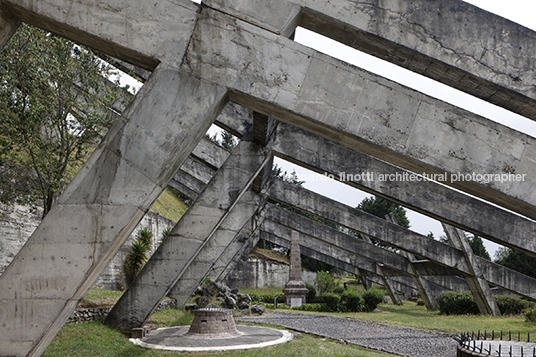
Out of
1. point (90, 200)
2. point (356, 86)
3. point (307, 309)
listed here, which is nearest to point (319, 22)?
point (356, 86)

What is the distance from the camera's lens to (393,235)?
14.4 meters

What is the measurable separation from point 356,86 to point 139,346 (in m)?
7.18

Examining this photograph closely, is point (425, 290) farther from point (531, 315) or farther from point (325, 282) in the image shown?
point (325, 282)

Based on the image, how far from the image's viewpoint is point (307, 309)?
880 inches

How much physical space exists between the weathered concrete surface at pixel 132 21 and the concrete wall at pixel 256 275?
25352 mm

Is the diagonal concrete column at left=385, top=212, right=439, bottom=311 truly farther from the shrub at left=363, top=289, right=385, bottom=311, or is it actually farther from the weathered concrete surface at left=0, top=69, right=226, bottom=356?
the weathered concrete surface at left=0, top=69, right=226, bottom=356

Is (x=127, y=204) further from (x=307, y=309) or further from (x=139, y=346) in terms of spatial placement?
(x=307, y=309)

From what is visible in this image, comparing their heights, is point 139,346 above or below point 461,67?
below

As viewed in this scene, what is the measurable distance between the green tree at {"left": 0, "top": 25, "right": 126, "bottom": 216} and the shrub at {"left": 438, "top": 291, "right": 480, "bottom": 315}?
16.1 meters

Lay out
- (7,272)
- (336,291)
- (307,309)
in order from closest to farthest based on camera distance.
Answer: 1. (7,272)
2. (307,309)
3. (336,291)

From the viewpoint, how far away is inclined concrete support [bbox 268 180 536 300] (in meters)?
13.3

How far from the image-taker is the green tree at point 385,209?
43.8 m

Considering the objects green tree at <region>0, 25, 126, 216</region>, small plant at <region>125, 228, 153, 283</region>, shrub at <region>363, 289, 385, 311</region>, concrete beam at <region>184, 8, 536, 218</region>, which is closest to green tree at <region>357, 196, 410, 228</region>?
shrub at <region>363, 289, 385, 311</region>

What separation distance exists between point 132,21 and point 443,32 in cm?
321
